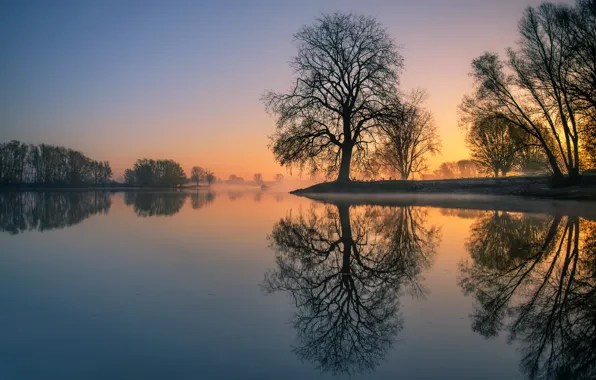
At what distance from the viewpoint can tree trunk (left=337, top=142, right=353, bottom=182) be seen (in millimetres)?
23516

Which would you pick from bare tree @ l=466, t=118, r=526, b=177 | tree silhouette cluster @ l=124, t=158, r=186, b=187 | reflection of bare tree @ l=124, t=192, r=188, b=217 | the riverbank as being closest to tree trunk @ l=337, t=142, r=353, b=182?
the riverbank

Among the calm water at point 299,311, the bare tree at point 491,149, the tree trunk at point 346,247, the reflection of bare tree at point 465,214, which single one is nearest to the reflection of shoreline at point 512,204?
the reflection of bare tree at point 465,214

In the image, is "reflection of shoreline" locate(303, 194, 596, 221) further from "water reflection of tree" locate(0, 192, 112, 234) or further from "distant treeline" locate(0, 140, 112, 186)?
"distant treeline" locate(0, 140, 112, 186)

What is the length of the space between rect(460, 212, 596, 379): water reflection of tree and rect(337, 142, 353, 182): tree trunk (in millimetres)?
17763

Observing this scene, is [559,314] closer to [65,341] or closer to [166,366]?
[166,366]

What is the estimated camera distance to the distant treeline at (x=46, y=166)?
69000 mm

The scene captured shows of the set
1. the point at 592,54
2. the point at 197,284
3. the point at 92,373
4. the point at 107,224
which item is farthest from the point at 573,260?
the point at 592,54

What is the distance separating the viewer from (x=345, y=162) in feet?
77.5

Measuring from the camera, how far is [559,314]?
2.74 meters

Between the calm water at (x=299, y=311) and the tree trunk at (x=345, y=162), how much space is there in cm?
1824

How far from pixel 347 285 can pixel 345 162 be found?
67.4 feet

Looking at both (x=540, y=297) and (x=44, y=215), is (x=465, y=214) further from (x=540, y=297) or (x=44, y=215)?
(x=44, y=215)

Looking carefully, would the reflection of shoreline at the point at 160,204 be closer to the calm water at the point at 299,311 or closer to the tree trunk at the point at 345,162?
the calm water at the point at 299,311

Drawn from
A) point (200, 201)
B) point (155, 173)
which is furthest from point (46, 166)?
point (200, 201)
